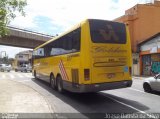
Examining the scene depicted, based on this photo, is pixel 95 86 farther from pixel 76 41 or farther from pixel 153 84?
pixel 153 84

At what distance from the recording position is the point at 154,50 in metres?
33.9

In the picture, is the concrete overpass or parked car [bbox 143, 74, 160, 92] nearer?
parked car [bbox 143, 74, 160, 92]

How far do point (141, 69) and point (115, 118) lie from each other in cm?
3045

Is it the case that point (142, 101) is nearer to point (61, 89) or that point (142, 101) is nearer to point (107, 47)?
point (107, 47)

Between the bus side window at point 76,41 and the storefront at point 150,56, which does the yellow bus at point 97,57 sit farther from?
the storefront at point 150,56

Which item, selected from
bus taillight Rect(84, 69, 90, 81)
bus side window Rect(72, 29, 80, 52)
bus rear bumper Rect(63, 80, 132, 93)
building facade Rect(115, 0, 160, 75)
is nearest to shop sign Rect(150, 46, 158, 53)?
building facade Rect(115, 0, 160, 75)

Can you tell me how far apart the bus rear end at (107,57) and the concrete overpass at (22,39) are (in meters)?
29.3

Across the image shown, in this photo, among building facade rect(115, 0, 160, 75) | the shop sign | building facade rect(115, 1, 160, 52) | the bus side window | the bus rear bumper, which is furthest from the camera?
building facade rect(115, 1, 160, 52)

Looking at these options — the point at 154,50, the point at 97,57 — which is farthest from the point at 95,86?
the point at 154,50

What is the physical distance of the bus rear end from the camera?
36.6 ft

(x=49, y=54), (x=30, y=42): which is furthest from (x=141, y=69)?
(x=49, y=54)

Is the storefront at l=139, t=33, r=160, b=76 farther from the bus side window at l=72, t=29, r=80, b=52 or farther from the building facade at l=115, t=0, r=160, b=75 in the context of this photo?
the bus side window at l=72, t=29, r=80, b=52

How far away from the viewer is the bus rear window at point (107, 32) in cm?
1142

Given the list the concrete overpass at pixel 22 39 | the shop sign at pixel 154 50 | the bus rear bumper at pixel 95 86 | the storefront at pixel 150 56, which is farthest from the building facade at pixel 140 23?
the bus rear bumper at pixel 95 86
